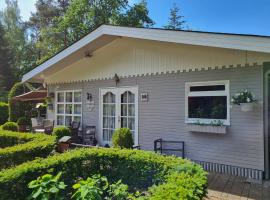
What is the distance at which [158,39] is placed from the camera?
616 centimetres

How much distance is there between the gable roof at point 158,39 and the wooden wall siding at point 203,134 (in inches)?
34.2

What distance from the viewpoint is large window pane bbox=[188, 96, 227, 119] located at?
19.8 ft

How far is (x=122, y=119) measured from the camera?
819 cm

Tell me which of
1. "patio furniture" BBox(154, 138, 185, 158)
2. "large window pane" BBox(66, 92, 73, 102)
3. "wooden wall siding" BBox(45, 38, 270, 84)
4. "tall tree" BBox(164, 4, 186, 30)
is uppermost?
"tall tree" BBox(164, 4, 186, 30)

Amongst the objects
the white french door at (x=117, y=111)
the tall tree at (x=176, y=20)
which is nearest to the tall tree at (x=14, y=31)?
the tall tree at (x=176, y=20)

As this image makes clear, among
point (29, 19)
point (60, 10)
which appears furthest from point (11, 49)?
point (60, 10)

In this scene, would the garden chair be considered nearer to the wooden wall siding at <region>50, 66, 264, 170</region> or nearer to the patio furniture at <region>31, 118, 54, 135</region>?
the patio furniture at <region>31, 118, 54, 135</region>

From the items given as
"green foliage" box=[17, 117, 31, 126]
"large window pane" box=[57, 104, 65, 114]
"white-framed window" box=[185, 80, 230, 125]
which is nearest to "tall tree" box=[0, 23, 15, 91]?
"green foliage" box=[17, 117, 31, 126]

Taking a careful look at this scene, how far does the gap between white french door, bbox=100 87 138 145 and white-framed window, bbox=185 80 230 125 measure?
5.77ft

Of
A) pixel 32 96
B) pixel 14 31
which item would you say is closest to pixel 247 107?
pixel 32 96

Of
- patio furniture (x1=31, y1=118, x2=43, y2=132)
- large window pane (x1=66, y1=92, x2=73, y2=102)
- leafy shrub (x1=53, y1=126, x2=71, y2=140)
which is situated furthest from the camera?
patio furniture (x1=31, y1=118, x2=43, y2=132)

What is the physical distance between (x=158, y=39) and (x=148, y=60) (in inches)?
51.9

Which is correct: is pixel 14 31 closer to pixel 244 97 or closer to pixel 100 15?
pixel 100 15

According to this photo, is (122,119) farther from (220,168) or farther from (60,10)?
(60,10)
